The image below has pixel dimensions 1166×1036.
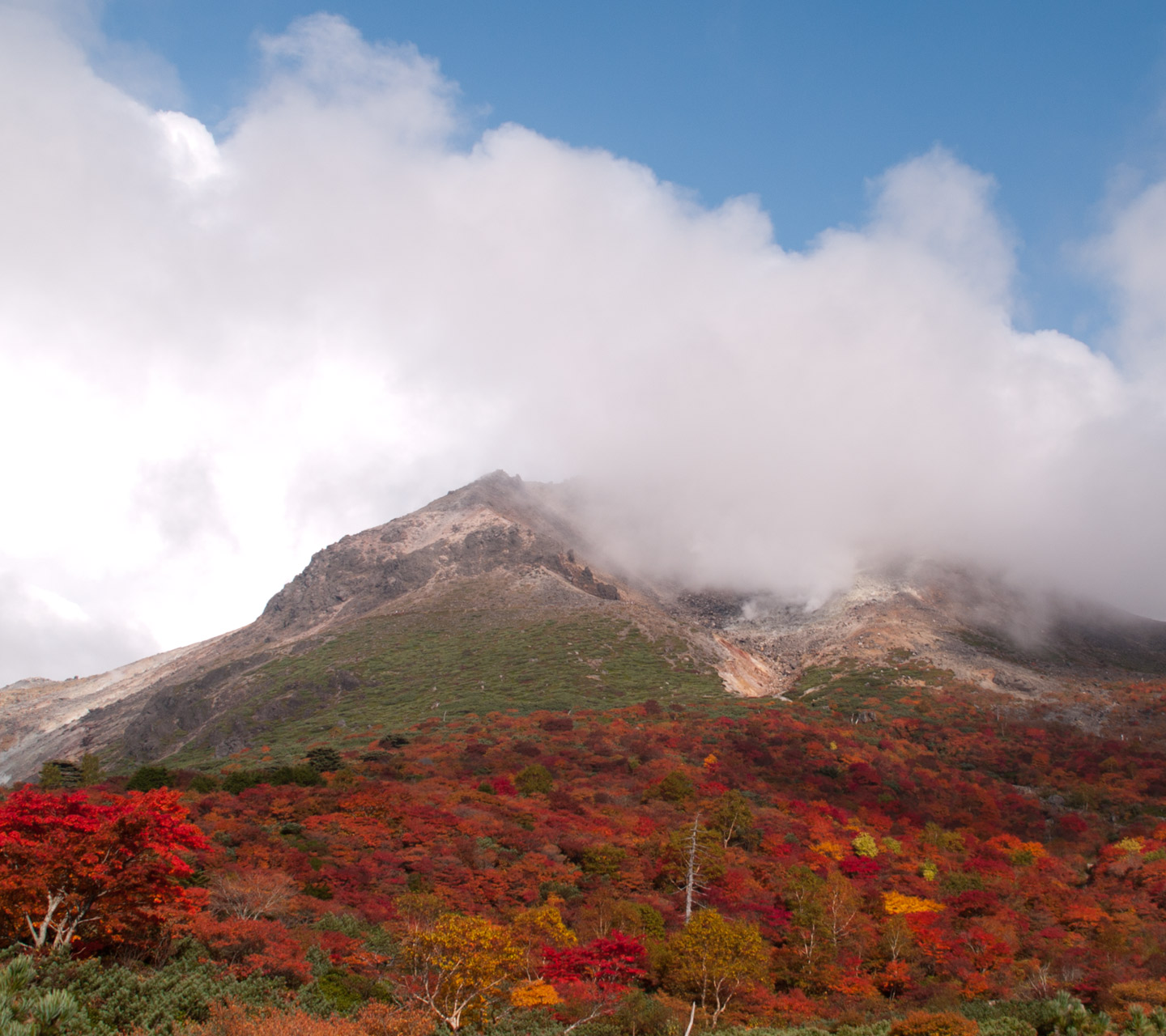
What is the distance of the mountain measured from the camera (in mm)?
102250

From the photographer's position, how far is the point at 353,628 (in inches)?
5113

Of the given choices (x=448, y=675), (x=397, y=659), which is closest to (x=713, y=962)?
(x=448, y=675)

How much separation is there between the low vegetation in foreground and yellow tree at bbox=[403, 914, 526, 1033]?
121mm

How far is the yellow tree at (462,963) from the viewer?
26016mm

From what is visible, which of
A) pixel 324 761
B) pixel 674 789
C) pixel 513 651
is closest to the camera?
pixel 674 789

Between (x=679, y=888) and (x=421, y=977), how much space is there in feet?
72.8

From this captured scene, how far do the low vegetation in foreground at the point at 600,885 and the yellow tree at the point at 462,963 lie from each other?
0.12 metres

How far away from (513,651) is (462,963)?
91.7 m

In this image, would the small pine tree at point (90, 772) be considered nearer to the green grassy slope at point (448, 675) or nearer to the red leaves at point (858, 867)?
the green grassy slope at point (448, 675)

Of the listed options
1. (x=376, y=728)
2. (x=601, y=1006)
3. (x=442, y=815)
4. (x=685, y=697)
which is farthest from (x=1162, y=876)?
(x=376, y=728)

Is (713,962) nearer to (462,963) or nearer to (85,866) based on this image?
(462,963)

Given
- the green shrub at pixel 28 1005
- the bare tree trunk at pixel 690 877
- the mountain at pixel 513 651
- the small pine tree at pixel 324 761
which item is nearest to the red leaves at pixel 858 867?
the bare tree trunk at pixel 690 877

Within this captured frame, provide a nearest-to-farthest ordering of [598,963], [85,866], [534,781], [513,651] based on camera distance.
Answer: [85,866] < [598,963] < [534,781] < [513,651]

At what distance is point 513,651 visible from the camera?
386 feet
